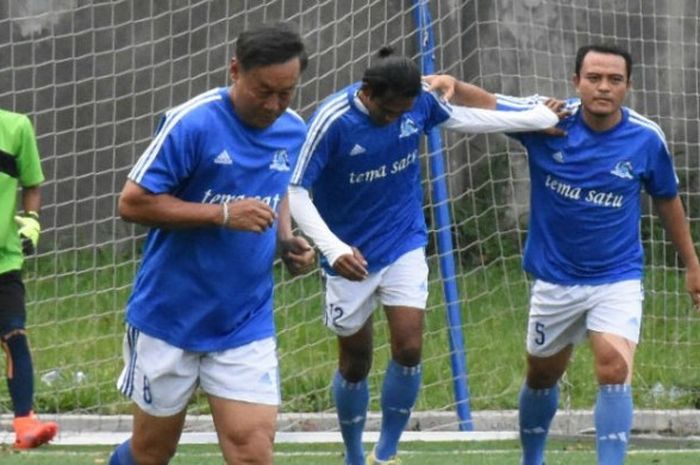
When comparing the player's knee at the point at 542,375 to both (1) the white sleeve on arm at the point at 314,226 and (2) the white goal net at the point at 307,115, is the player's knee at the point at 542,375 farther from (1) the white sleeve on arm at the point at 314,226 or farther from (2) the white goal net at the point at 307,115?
(2) the white goal net at the point at 307,115

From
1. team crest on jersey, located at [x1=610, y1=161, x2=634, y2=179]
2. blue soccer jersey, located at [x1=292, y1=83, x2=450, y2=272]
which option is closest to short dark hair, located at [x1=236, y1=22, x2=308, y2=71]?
blue soccer jersey, located at [x1=292, y1=83, x2=450, y2=272]

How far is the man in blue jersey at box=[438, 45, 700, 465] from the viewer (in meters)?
8.48

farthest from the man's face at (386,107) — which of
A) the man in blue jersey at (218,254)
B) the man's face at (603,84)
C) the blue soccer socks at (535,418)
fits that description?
the man in blue jersey at (218,254)

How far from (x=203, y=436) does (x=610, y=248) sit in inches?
132

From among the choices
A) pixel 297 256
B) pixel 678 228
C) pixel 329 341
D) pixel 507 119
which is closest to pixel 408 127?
pixel 507 119

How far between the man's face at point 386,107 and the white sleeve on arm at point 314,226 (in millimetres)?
482

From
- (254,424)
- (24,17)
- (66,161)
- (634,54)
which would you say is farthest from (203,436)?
(254,424)

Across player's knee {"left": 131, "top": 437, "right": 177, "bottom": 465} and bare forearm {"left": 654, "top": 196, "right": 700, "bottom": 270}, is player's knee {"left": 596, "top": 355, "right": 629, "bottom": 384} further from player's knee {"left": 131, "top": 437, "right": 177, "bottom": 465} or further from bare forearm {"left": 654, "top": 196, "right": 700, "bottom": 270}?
player's knee {"left": 131, "top": 437, "right": 177, "bottom": 465}

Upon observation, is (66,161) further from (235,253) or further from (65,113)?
(235,253)

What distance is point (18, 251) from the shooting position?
9992 mm

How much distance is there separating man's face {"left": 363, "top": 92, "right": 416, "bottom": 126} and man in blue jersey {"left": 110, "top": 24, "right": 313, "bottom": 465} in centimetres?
157

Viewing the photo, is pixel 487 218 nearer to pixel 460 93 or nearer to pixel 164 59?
pixel 164 59

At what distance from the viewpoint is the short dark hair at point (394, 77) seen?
8.30m

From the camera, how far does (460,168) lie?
12.3 m
